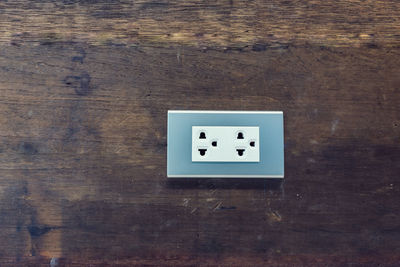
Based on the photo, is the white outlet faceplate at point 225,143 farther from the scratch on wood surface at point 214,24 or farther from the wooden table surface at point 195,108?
the scratch on wood surface at point 214,24

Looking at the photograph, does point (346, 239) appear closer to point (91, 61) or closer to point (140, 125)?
point (140, 125)

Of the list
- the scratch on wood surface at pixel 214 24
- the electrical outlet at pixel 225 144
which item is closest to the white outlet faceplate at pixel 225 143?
the electrical outlet at pixel 225 144

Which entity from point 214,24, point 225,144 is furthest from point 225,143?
point 214,24

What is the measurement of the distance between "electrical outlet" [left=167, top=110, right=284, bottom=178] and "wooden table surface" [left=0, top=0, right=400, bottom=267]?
2 centimetres

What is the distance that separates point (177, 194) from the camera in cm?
71

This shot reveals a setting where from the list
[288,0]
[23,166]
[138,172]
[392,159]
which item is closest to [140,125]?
[138,172]

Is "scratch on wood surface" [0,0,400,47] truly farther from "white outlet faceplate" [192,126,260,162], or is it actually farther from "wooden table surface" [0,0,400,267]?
"white outlet faceplate" [192,126,260,162]

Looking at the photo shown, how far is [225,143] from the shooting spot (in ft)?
2.29

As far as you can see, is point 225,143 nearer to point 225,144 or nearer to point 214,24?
point 225,144

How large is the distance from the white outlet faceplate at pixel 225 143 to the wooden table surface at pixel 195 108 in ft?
0.16

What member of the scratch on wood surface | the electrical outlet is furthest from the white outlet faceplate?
the scratch on wood surface

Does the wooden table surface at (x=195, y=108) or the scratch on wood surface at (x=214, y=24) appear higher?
the scratch on wood surface at (x=214, y=24)

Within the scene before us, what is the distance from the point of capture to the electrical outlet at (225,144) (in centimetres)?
70

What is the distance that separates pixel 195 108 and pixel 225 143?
9 cm
